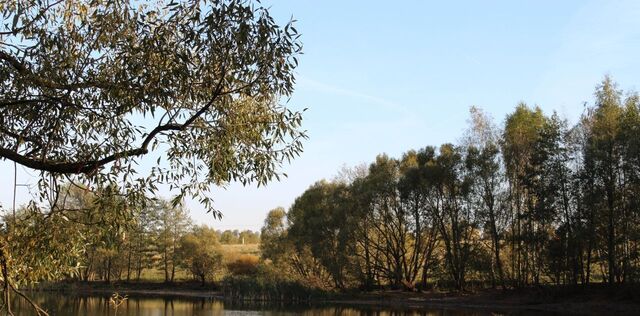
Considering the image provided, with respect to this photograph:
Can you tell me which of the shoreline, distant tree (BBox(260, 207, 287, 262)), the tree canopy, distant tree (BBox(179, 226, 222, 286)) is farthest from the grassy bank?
the tree canopy

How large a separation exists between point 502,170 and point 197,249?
108 ft

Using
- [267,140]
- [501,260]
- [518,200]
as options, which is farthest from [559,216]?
[267,140]

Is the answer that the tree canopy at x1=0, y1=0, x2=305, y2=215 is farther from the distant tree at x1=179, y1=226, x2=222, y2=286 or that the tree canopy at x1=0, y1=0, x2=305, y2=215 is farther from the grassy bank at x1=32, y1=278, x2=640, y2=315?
the distant tree at x1=179, y1=226, x2=222, y2=286

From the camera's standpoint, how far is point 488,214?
4088 cm

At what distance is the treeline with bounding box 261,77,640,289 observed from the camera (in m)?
33.6

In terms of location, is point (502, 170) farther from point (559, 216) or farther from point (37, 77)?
point (37, 77)

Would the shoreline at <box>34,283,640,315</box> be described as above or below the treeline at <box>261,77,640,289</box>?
below

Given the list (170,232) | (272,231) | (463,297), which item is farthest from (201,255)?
(463,297)

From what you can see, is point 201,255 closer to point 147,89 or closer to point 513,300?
point 513,300

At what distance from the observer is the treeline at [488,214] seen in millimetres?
33594

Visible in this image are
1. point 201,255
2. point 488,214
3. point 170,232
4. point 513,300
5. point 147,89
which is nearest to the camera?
point 147,89

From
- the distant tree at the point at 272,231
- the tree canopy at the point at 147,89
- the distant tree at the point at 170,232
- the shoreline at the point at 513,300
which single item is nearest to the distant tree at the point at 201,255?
the distant tree at the point at 170,232

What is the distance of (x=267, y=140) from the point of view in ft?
19.9

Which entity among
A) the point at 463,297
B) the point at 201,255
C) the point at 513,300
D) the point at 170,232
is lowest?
the point at 463,297
